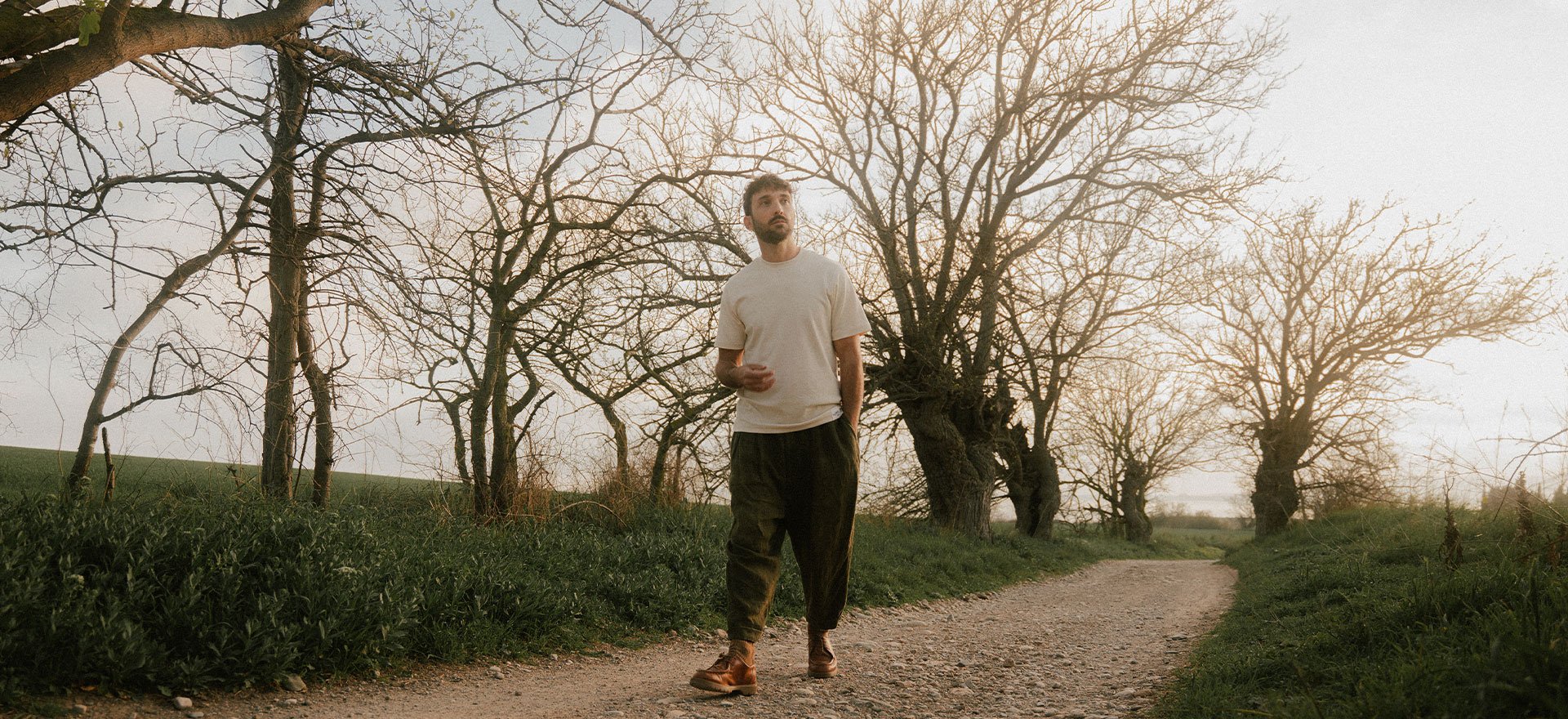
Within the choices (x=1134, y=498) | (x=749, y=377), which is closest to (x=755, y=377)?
(x=749, y=377)

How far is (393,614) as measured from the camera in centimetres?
448

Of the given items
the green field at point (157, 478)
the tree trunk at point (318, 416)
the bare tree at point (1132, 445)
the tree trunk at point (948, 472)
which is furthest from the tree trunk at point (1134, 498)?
the tree trunk at point (318, 416)

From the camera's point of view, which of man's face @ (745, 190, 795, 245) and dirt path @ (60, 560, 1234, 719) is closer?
Answer: dirt path @ (60, 560, 1234, 719)

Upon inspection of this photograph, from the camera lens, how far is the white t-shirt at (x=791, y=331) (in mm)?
4414

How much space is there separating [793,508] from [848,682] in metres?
1.01

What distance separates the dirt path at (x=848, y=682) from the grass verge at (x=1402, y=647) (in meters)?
0.51

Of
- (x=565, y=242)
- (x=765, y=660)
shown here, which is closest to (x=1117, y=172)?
(x=565, y=242)

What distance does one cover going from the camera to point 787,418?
442 centimetres

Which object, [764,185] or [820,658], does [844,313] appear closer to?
[764,185]

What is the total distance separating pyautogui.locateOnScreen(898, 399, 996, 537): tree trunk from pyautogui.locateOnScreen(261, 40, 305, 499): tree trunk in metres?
10.5

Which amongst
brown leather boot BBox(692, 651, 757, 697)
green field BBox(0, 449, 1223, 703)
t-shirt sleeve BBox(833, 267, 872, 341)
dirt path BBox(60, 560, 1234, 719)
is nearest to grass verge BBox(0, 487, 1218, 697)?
green field BBox(0, 449, 1223, 703)

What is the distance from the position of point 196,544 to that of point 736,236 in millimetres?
7975

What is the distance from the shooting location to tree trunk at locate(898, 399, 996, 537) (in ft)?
51.1

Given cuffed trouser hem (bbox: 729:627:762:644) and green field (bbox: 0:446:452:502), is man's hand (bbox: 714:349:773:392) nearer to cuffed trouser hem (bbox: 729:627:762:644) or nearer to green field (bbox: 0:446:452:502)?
cuffed trouser hem (bbox: 729:627:762:644)
